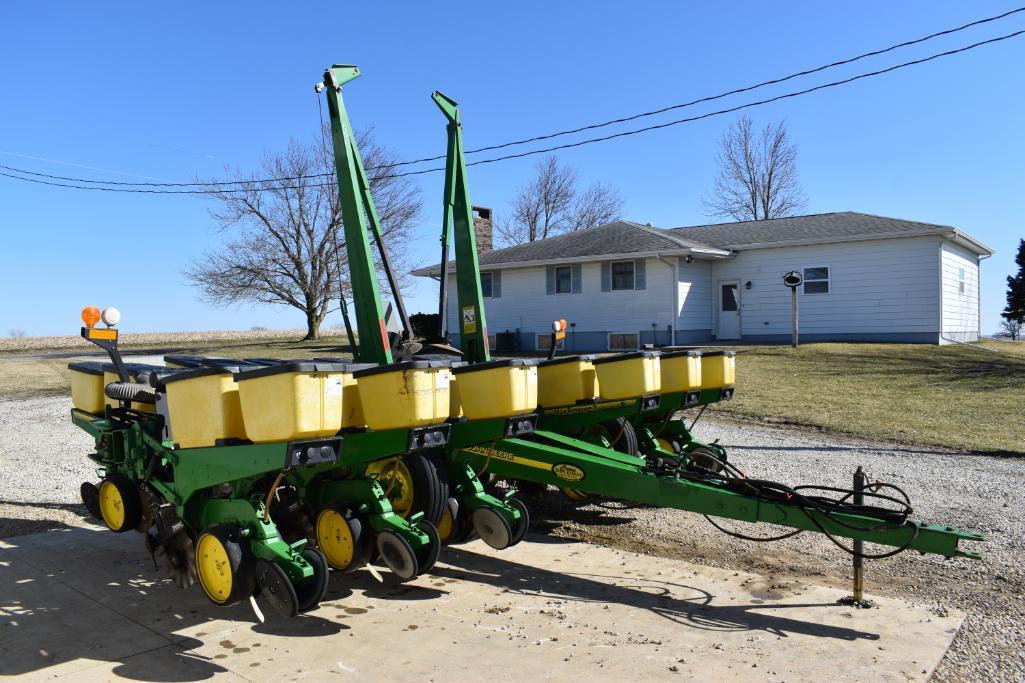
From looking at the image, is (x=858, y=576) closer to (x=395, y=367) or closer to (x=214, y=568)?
(x=395, y=367)

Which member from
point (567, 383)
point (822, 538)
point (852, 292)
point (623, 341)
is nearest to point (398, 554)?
point (567, 383)

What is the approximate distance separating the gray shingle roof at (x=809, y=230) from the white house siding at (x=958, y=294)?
1177 mm

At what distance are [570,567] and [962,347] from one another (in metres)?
18.9

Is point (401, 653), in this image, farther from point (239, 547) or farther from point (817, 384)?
point (817, 384)

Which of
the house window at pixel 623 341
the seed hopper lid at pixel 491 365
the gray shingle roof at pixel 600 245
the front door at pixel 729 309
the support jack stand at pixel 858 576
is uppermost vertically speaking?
the gray shingle roof at pixel 600 245

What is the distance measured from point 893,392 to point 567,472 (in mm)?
11023

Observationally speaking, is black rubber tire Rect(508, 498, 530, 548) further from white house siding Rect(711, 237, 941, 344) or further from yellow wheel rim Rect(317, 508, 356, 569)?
white house siding Rect(711, 237, 941, 344)

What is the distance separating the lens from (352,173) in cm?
557

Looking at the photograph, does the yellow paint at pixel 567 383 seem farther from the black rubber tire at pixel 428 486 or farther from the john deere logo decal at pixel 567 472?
the black rubber tire at pixel 428 486

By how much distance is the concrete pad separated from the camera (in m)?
3.79

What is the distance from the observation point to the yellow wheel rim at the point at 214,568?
4082 mm

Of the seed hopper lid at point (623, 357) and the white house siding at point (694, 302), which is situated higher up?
the white house siding at point (694, 302)

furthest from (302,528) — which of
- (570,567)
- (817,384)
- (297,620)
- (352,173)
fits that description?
(817,384)

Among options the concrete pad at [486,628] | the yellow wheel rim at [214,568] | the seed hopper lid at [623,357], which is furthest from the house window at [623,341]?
the yellow wheel rim at [214,568]
